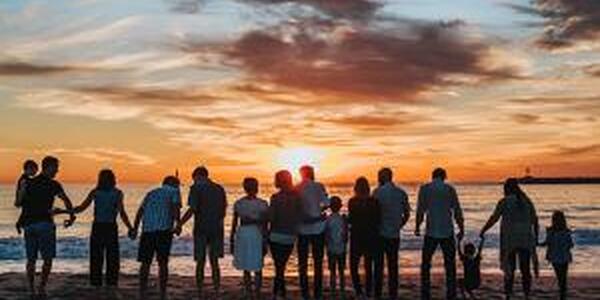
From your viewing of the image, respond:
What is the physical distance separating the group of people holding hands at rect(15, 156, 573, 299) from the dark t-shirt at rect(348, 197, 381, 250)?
0.02 m

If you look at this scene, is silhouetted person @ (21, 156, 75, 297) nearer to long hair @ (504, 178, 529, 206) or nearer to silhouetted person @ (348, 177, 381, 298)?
silhouetted person @ (348, 177, 381, 298)

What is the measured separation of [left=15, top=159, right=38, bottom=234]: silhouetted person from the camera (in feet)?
41.8

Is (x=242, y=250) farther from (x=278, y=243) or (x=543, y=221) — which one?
(x=543, y=221)

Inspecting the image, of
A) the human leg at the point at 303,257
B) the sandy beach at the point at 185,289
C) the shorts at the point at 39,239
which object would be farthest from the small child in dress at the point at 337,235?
the shorts at the point at 39,239

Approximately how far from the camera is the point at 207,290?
16547mm

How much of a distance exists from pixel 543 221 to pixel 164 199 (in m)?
70.6

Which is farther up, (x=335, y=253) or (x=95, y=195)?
(x=95, y=195)

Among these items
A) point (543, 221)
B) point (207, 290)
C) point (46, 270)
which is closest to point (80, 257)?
point (207, 290)

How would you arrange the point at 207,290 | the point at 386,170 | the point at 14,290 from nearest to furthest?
the point at 386,170, the point at 14,290, the point at 207,290

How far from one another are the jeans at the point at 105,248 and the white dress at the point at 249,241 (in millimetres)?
2094

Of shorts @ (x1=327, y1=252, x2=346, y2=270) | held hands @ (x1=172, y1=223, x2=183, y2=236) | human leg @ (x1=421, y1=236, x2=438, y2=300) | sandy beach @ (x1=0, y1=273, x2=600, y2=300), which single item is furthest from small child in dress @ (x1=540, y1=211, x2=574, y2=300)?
held hands @ (x1=172, y1=223, x2=183, y2=236)

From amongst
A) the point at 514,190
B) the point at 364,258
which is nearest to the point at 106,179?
the point at 364,258

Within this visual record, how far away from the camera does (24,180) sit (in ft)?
42.1

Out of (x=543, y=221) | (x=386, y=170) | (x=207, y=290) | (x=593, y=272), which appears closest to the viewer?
(x=386, y=170)
